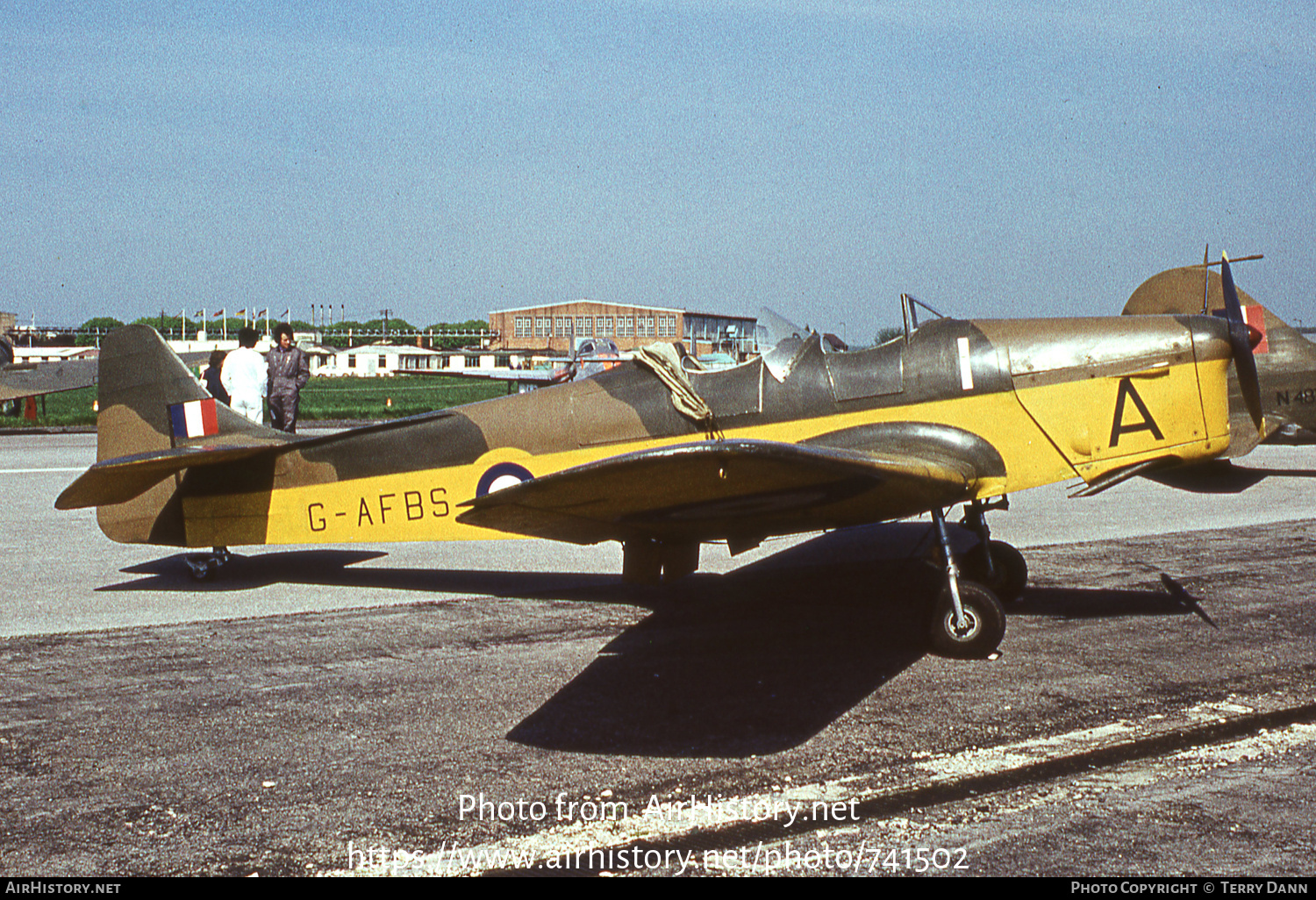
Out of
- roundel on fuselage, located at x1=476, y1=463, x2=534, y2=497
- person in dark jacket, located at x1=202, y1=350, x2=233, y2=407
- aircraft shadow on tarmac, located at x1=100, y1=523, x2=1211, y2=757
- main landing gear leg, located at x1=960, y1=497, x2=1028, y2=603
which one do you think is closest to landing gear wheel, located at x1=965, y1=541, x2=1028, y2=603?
main landing gear leg, located at x1=960, y1=497, x2=1028, y2=603

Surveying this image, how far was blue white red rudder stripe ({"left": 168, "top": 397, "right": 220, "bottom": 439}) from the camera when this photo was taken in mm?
7070

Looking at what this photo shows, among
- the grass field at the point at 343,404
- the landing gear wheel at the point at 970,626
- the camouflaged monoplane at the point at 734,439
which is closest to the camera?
the camouflaged monoplane at the point at 734,439

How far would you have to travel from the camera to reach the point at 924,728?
13.7 ft

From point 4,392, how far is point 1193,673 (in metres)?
17.2

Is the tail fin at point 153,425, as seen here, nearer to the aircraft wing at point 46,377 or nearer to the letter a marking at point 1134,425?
the letter a marking at point 1134,425

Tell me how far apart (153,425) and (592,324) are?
339 ft

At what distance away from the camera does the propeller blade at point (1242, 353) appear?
18.5 ft

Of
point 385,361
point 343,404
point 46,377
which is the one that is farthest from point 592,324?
point 46,377

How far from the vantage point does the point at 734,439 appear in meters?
4.79

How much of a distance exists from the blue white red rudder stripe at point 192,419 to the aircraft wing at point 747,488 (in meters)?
3.32

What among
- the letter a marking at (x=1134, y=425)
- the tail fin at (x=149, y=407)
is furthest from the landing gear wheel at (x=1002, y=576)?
the tail fin at (x=149, y=407)

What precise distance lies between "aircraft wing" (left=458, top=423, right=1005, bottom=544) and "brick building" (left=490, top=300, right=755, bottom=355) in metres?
93.5

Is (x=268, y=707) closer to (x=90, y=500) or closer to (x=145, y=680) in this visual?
(x=145, y=680)

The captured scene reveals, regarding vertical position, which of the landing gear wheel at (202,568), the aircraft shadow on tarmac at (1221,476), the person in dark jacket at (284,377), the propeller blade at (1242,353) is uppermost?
the person in dark jacket at (284,377)
